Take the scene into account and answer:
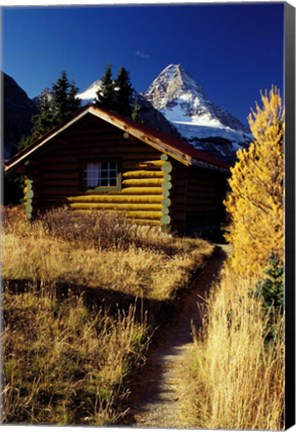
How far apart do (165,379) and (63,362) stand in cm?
113

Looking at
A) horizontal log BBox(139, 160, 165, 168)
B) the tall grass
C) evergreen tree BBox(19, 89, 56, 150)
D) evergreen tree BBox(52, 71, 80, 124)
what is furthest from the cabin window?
the tall grass

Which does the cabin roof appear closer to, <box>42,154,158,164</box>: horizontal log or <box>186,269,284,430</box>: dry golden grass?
<box>42,154,158,164</box>: horizontal log

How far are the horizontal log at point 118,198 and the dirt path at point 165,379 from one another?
4903 millimetres

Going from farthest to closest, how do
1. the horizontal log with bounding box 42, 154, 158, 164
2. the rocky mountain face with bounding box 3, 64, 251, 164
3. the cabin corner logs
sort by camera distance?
1. the horizontal log with bounding box 42, 154, 158, 164
2. the cabin corner logs
3. the rocky mountain face with bounding box 3, 64, 251, 164

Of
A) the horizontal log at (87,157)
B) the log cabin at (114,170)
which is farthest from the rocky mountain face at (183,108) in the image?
the horizontal log at (87,157)

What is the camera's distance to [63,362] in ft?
13.4

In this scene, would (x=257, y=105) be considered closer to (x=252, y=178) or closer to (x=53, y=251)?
(x=252, y=178)

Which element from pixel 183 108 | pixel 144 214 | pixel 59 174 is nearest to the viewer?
pixel 183 108

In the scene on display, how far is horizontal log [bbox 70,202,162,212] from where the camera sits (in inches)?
425

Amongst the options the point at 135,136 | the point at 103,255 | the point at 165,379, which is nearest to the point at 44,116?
the point at 103,255

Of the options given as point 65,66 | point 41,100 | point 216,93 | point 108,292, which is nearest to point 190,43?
point 216,93

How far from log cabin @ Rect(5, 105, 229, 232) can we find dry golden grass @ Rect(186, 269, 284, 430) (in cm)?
608

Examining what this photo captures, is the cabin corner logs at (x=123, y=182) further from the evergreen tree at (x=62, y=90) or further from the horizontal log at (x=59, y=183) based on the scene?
the evergreen tree at (x=62, y=90)

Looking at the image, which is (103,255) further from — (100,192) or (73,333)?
(100,192)
